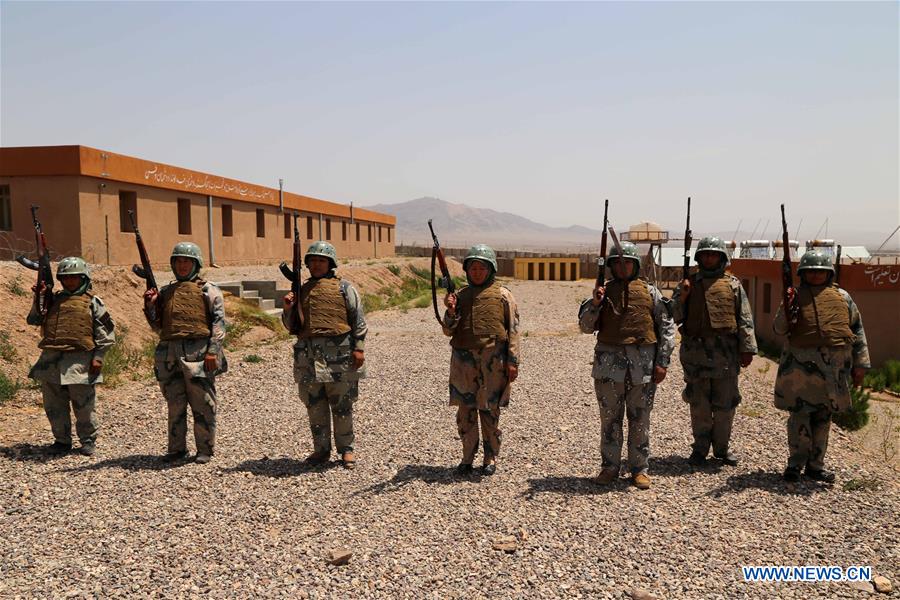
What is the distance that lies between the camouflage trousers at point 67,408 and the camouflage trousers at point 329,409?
203cm

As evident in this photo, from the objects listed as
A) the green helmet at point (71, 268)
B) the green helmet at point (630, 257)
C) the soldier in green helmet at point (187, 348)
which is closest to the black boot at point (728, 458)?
the green helmet at point (630, 257)

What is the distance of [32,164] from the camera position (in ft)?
53.4

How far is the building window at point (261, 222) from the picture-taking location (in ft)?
87.1

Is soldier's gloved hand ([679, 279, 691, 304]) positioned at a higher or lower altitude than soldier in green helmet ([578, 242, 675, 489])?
higher

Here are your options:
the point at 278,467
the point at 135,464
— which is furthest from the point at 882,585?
the point at 135,464

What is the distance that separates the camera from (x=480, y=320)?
5.21 metres

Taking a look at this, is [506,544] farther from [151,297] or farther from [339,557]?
[151,297]

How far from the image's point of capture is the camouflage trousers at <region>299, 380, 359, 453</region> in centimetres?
552

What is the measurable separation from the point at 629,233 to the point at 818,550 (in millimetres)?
25183

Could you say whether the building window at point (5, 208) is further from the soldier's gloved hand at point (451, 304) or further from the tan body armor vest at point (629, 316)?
the tan body armor vest at point (629, 316)

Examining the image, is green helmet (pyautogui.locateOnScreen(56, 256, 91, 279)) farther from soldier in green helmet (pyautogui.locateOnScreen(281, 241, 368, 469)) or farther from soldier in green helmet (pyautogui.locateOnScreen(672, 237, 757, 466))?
soldier in green helmet (pyautogui.locateOnScreen(672, 237, 757, 466))

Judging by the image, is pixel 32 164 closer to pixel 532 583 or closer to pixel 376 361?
pixel 376 361

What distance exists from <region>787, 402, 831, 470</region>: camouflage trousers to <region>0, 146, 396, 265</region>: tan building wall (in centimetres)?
1654

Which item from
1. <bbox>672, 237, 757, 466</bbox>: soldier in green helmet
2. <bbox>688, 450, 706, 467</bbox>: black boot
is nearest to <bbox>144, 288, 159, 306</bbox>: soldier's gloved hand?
<bbox>672, 237, 757, 466</bbox>: soldier in green helmet
